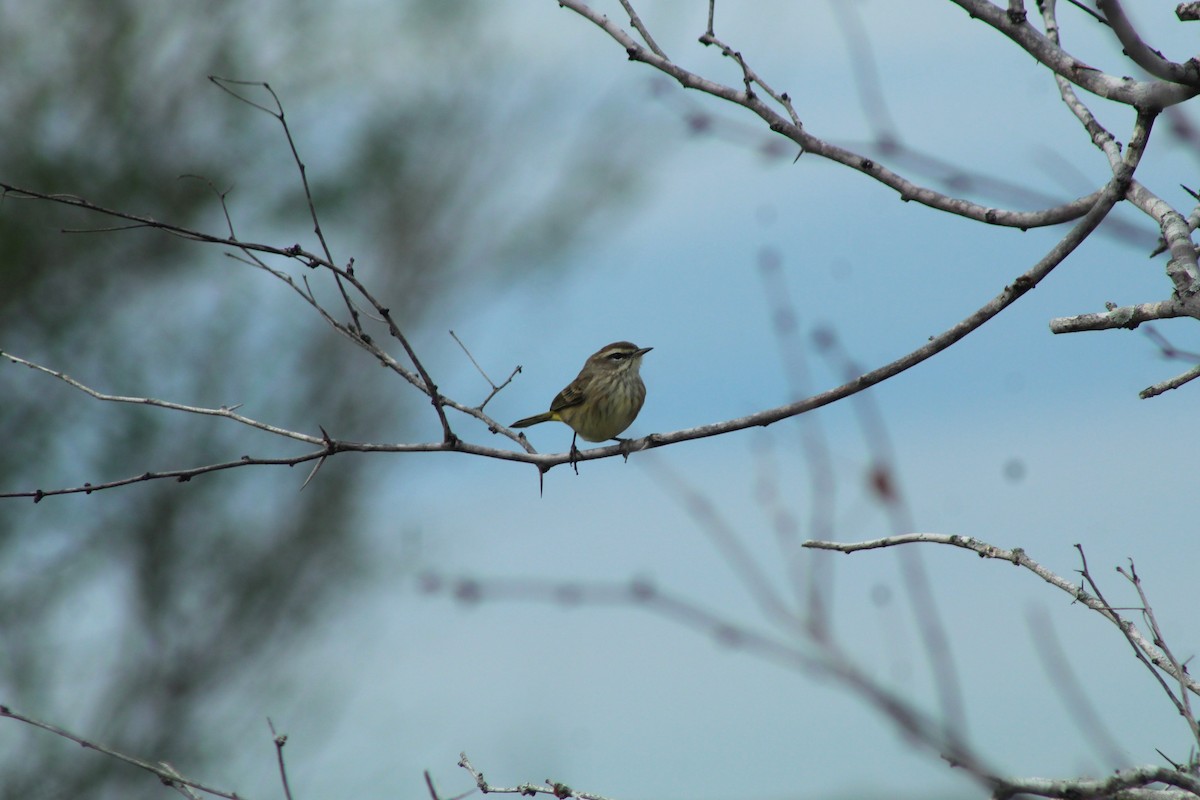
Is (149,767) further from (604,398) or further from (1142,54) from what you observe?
(604,398)

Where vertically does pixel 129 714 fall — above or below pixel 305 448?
below

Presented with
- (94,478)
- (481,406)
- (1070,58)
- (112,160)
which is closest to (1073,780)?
(1070,58)

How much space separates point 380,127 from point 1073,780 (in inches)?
479

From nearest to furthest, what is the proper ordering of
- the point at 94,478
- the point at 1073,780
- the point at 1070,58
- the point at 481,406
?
the point at 1073,780 < the point at 1070,58 < the point at 481,406 < the point at 94,478

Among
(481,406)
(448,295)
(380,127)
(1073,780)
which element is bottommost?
(1073,780)

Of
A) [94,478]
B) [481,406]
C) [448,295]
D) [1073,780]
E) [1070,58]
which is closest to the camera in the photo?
[1073,780]

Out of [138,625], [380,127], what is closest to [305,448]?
[138,625]

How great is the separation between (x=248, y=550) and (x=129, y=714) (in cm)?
215

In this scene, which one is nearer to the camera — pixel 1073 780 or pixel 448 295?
pixel 1073 780

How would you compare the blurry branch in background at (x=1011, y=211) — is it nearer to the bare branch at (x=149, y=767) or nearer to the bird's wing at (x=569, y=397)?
the bare branch at (x=149, y=767)

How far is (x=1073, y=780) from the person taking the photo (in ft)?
6.94

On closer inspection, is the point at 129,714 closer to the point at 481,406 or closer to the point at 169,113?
the point at 169,113

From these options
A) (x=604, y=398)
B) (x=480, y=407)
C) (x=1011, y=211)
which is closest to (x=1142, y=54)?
(x=1011, y=211)

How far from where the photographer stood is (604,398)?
6391 millimetres
